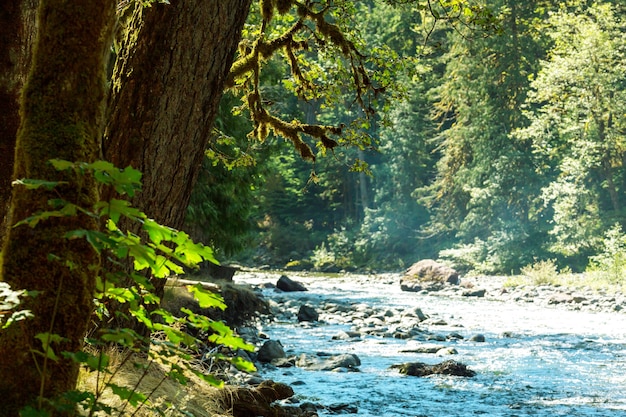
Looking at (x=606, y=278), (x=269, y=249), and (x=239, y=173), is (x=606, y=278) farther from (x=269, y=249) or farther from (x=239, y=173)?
(x=269, y=249)

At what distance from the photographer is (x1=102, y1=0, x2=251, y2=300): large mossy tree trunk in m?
4.10


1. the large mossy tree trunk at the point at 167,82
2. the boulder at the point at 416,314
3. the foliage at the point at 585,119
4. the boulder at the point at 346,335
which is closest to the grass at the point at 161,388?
the large mossy tree trunk at the point at 167,82

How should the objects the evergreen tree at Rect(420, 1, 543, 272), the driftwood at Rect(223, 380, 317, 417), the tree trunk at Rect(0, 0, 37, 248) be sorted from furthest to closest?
the evergreen tree at Rect(420, 1, 543, 272) → the driftwood at Rect(223, 380, 317, 417) → the tree trunk at Rect(0, 0, 37, 248)

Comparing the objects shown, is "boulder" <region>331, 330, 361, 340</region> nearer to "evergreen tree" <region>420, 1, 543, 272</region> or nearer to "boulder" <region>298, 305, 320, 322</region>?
"boulder" <region>298, 305, 320, 322</region>

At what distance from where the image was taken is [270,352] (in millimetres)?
9430

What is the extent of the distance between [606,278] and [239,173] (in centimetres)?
1302

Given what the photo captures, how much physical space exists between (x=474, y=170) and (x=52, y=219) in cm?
3056

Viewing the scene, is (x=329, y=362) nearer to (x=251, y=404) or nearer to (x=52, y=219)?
(x=251, y=404)

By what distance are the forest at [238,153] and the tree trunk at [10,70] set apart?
1cm

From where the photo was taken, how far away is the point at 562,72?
25250mm

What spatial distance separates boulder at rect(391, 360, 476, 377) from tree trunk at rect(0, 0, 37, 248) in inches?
236

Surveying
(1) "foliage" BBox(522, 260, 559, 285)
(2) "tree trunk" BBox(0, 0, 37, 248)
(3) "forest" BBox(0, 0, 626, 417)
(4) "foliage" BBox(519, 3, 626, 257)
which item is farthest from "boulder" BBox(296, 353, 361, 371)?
(4) "foliage" BBox(519, 3, 626, 257)

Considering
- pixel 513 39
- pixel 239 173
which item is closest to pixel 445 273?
pixel 513 39

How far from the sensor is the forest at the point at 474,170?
81.6ft
